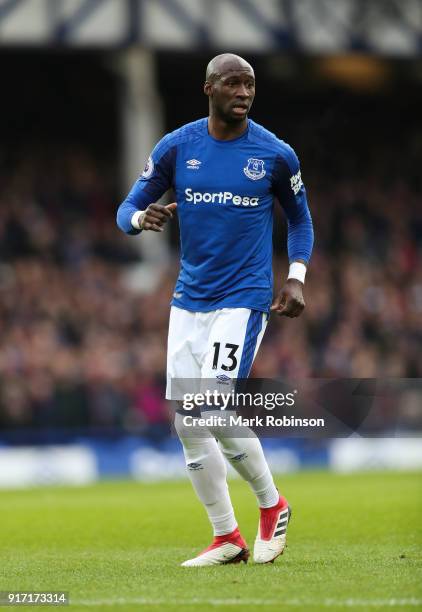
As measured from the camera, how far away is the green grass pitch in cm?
595

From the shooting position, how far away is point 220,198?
7395 mm

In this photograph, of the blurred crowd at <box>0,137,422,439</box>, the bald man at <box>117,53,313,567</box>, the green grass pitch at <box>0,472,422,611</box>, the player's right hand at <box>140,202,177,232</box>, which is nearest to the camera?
the green grass pitch at <box>0,472,422,611</box>

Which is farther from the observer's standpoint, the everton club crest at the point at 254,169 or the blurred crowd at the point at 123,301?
the blurred crowd at the point at 123,301

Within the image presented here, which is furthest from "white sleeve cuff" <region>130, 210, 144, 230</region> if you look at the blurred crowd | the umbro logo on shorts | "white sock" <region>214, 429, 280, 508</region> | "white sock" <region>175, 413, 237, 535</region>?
the blurred crowd

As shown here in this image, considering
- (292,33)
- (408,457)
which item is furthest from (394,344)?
(292,33)

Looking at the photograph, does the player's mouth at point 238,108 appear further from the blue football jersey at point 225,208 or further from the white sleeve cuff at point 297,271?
the white sleeve cuff at point 297,271

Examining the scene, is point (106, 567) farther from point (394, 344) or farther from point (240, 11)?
point (240, 11)

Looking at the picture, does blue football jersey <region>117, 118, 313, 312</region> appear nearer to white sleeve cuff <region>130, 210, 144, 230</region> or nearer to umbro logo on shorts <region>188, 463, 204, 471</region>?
white sleeve cuff <region>130, 210, 144, 230</region>

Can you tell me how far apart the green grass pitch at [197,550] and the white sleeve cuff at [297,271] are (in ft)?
5.26

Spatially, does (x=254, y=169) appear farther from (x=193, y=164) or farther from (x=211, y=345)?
(x=211, y=345)

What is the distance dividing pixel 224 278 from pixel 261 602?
2172 millimetres

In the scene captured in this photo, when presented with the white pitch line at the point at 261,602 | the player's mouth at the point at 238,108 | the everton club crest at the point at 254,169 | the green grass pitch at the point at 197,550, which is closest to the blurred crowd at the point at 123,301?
the green grass pitch at the point at 197,550

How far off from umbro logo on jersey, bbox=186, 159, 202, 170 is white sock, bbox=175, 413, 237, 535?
4.58 feet

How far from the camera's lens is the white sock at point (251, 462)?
23.9 ft
